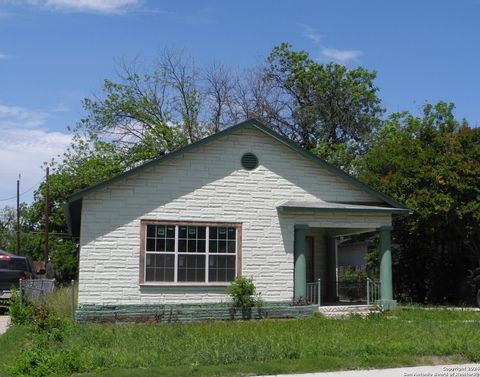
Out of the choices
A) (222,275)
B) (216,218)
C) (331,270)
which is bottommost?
(222,275)

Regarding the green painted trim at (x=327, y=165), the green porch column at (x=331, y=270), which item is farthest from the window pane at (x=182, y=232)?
the green porch column at (x=331, y=270)

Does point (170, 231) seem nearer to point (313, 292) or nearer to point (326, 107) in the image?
point (313, 292)

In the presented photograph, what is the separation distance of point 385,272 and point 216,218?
519cm

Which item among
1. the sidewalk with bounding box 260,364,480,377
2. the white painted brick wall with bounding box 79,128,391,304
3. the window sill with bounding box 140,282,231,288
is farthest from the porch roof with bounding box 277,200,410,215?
the sidewalk with bounding box 260,364,480,377

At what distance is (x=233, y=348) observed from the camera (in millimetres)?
10234

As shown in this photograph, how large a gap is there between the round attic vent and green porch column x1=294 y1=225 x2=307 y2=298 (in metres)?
2.14

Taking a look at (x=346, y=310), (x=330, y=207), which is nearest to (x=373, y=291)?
(x=346, y=310)

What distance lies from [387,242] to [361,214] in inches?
45.5

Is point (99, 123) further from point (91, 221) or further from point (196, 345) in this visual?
point (196, 345)

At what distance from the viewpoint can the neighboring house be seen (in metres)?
17.1

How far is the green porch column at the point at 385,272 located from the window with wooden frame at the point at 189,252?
13.9ft

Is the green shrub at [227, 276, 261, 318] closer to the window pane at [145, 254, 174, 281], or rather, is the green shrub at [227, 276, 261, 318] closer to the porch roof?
the window pane at [145, 254, 174, 281]

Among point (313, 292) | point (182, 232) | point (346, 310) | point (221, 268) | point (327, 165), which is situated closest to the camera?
point (182, 232)

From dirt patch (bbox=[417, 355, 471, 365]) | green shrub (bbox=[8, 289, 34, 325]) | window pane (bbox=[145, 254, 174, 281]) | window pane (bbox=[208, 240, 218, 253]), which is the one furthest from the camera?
window pane (bbox=[208, 240, 218, 253])
